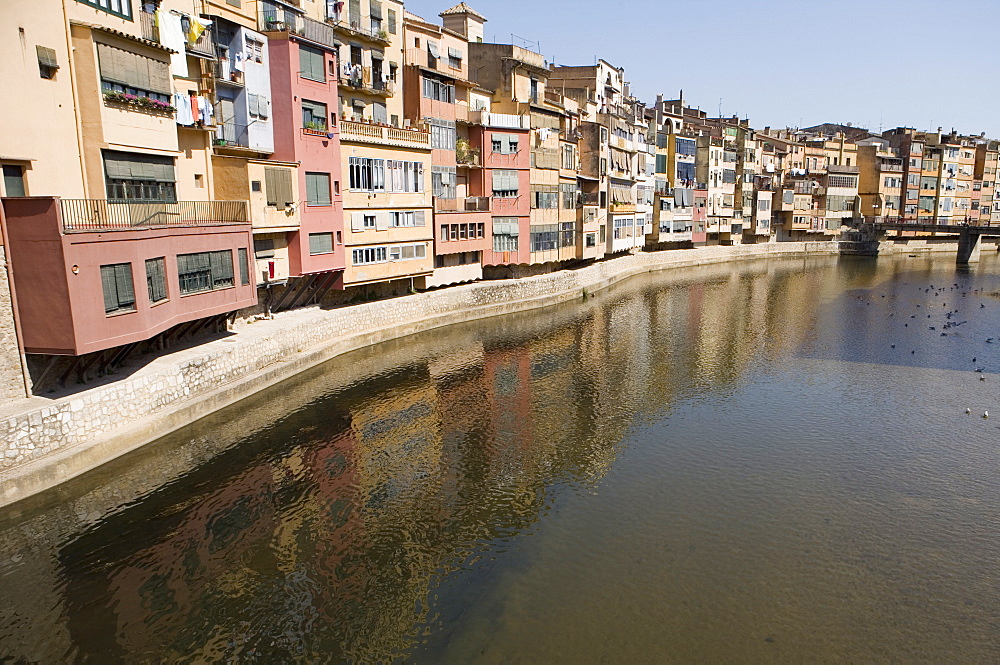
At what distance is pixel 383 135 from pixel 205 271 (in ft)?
54.3

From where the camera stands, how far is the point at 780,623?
14.8 m

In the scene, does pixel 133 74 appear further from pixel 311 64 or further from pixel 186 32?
pixel 311 64

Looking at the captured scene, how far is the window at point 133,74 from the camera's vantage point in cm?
2344

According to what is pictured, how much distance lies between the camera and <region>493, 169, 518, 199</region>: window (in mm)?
50688

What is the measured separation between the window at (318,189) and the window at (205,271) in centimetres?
752

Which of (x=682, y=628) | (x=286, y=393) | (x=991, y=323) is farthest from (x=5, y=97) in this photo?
(x=991, y=323)

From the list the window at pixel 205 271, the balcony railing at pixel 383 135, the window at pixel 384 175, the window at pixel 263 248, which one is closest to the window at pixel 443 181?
the window at pixel 384 175

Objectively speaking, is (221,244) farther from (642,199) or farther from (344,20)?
(642,199)

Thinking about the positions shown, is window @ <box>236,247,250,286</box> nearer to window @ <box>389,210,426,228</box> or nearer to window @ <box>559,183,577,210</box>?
window @ <box>389,210,426,228</box>

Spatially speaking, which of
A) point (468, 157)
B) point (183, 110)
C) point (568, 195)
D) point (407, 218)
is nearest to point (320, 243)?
point (407, 218)

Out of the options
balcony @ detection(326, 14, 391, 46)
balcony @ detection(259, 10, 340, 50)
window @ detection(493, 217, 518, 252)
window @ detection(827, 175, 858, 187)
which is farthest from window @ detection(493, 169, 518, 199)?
window @ detection(827, 175, 858, 187)

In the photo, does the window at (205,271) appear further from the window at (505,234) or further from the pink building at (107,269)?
the window at (505,234)

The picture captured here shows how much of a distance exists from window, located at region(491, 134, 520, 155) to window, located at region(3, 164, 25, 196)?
33805 mm

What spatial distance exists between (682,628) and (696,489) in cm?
699
